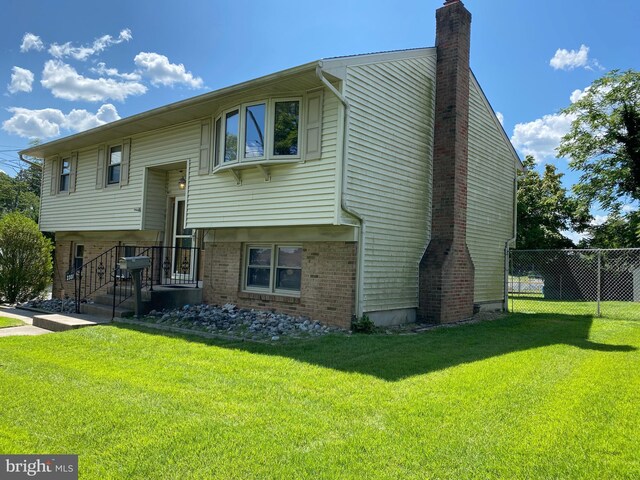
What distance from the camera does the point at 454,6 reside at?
10.8 metres

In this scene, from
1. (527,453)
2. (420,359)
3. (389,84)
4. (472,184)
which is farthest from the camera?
(472,184)

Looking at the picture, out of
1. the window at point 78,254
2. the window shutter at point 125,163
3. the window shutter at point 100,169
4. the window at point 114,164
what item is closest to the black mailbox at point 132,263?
the window shutter at point 125,163

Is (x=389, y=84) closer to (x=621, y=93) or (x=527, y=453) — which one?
(x=527, y=453)

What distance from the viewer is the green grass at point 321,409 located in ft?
9.99

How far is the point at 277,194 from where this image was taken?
9.16 meters

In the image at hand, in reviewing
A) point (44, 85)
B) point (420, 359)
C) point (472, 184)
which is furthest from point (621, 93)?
point (44, 85)

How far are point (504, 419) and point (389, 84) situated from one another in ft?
24.3

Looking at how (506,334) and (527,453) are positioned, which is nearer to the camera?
(527,453)

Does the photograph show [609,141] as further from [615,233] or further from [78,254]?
[78,254]

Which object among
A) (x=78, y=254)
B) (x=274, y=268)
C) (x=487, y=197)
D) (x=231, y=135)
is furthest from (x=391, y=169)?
(x=78, y=254)

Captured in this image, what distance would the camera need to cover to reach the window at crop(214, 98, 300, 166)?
901 cm

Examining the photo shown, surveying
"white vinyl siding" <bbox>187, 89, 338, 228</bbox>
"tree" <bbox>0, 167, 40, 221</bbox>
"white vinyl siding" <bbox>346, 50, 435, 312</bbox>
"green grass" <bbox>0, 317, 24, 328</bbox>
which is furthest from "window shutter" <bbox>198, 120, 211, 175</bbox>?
"tree" <bbox>0, 167, 40, 221</bbox>

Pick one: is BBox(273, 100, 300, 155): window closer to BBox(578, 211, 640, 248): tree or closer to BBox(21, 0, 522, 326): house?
BBox(21, 0, 522, 326): house

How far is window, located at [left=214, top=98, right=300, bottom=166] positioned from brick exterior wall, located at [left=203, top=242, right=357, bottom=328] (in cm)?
200
